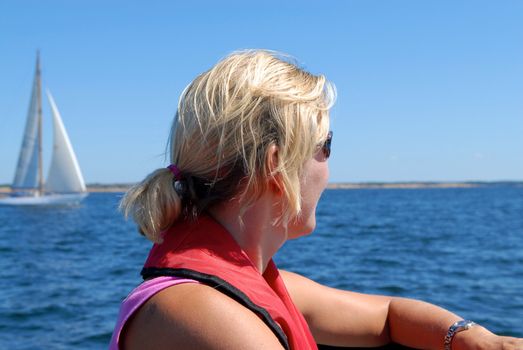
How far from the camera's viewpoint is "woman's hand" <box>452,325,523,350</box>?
1.52 metres

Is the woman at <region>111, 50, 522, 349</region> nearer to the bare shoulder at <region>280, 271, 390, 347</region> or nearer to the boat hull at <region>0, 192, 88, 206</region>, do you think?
the bare shoulder at <region>280, 271, 390, 347</region>

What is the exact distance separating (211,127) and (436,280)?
10165 mm

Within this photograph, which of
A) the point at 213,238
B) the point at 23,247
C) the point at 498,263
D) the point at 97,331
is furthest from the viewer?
the point at 23,247

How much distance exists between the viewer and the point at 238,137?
124 centimetres

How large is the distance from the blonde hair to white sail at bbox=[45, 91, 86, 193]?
4236cm

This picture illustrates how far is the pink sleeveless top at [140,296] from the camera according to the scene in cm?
112

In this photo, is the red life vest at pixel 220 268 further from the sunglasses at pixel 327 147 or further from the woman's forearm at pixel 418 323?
the woman's forearm at pixel 418 323

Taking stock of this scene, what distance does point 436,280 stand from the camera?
10773 mm

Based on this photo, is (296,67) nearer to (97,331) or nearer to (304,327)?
Result: (304,327)

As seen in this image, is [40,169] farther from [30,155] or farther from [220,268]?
[220,268]

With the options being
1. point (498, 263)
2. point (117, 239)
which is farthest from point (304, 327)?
point (117, 239)

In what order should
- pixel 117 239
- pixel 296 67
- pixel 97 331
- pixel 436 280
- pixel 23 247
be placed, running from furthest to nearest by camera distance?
pixel 117 239
pixel 23 247
pixel 436 280
pixel 97 331
pixel 296 67

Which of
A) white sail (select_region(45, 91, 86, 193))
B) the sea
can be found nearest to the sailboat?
white sail (select_region(45, 91, 86, 193))

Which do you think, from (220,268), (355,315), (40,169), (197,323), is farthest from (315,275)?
(40,169)
